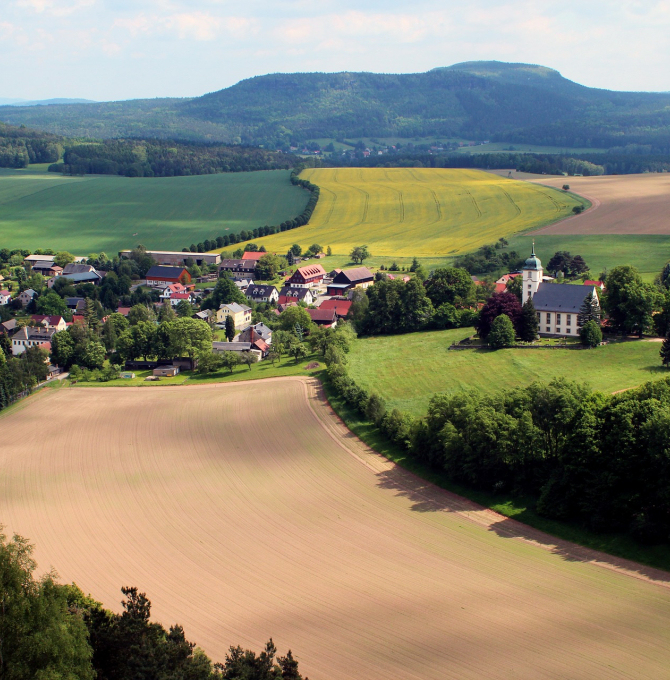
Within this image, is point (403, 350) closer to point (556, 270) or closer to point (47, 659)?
point (556, 270)

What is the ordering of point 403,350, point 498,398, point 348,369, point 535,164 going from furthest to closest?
1. point 535,164
2. point 403,350
3. point 348,369
4. point 498,398

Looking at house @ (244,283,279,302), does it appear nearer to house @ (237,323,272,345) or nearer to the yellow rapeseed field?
house @ (237,323,272,345)

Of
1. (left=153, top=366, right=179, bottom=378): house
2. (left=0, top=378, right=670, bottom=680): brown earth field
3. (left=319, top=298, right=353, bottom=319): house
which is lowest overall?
(left=0, top=378, right=670, bottom=680): brown earth field

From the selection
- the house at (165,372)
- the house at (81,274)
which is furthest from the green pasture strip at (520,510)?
the house at (81,274)

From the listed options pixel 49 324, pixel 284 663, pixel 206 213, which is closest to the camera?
pixel 284 663

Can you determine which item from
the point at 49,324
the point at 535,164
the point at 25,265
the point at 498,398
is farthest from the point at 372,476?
the point at 535,164

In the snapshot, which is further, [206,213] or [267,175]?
[267,175]

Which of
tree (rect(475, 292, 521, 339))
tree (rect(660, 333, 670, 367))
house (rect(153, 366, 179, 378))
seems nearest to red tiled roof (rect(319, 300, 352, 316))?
tree (rect(475, 292, 521, 339))
